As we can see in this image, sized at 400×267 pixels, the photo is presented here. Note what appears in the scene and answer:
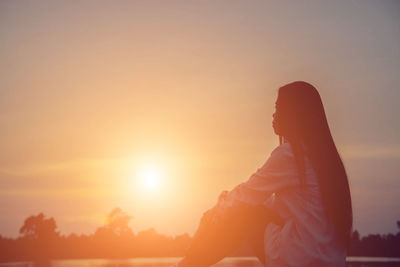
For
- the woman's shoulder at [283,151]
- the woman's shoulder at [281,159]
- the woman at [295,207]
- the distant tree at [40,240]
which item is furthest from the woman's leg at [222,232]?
the distant tree at [40,240]

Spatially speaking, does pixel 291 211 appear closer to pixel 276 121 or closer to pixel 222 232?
pixel 222 232

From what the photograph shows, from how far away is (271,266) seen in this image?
4.42m

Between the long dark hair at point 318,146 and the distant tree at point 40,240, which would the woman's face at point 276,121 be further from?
the distant tree at point 40,240

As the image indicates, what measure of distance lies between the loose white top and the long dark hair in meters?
0.07

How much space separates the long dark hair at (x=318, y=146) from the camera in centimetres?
437

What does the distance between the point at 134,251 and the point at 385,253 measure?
7650cm

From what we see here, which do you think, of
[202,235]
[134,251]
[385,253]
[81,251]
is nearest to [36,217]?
[81,251]

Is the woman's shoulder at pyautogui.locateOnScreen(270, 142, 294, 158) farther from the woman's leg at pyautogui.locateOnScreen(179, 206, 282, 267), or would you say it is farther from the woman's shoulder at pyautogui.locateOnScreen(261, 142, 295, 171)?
the woman's leg at pyautogui.locateOnScreen(179, 206, 282, 267)

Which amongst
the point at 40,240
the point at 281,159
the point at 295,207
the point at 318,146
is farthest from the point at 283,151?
the point at 40,240

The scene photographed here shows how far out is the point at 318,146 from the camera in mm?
4418

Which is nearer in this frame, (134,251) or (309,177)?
(309,177)

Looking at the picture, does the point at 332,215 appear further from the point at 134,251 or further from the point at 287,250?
the point at 134,251

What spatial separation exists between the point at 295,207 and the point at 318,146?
63 cm

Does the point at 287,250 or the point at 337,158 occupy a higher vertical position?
the point at 337,158
